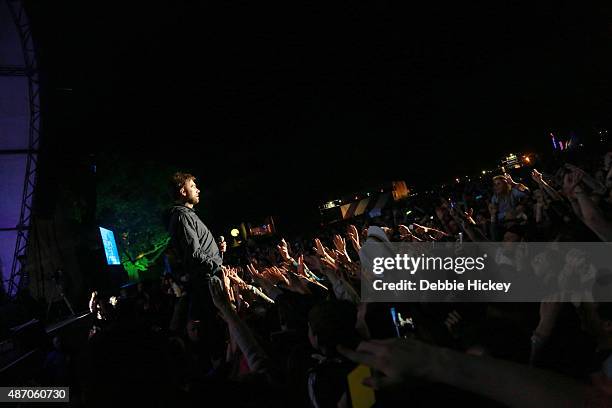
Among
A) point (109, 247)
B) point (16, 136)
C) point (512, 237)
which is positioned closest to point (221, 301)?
point (512, 237)

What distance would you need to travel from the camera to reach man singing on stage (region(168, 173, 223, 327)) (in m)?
4.46

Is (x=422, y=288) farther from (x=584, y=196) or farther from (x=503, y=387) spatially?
(x=503, y=387)

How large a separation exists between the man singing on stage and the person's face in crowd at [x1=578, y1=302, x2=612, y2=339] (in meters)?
3.45

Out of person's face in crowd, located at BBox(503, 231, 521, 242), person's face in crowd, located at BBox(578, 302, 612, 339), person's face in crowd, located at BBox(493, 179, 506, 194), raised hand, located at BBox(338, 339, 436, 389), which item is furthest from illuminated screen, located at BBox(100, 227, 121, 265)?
raised hand, located at BBox(338, 339, 436, 389)

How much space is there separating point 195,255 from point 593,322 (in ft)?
12.5

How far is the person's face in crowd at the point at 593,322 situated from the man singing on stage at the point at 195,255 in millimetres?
3450

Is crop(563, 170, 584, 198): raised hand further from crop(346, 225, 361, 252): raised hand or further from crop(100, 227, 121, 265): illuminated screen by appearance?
crop(100, 227, 121, 265): illuminated screen

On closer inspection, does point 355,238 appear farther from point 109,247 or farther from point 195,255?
point 109,247

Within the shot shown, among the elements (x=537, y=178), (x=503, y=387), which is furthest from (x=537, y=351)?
(x=537, y=178)

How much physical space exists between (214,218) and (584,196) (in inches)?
1392

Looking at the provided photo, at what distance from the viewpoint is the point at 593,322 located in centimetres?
219

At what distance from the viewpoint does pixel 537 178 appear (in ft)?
20.5

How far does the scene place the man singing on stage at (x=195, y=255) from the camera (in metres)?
4.46

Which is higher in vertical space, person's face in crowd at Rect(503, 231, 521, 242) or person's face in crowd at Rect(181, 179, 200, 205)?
person's face in crowd at Rect(181, 179, 200, 205)
